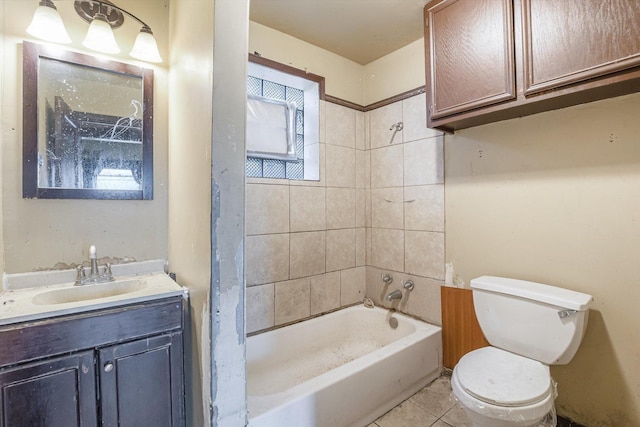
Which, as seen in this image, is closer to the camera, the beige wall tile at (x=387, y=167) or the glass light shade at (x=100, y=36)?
the glass light shade at (x=100, y=36)

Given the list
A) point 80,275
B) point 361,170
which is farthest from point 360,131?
point 80,275

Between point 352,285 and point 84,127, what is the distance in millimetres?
2112

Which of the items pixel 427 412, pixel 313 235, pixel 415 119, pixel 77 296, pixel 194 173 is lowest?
pixel 427 412

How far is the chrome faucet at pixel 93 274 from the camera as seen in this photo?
1.50 metres

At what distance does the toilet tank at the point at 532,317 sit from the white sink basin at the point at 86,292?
1825 mm

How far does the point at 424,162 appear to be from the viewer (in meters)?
2.25

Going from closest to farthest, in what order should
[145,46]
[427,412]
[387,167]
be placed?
1. [145,46]
2. [427,412]
3. [387,167]

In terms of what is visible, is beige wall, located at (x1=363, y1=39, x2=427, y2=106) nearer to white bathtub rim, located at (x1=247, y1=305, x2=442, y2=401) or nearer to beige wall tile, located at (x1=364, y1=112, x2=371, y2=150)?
beige wall tile, located at (x1=364, y1=112, x2=371, y2=150)

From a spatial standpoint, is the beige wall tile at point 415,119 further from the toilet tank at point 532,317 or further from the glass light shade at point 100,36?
the glass light shade at point 100,36

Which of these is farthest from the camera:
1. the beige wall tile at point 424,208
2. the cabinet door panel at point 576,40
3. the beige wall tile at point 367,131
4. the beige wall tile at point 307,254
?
the beige wall tile at point 367,131

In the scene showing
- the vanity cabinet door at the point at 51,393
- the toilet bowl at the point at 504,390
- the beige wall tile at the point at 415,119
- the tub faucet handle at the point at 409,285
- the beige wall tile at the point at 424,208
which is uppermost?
the beige wall tile at the point at 415,119

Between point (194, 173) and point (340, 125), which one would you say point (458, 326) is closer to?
point (340, 125)

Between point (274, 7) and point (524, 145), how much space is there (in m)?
1.73

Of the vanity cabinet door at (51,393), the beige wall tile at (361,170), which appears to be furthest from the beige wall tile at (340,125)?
the vanity cabinet door at (51,393)
